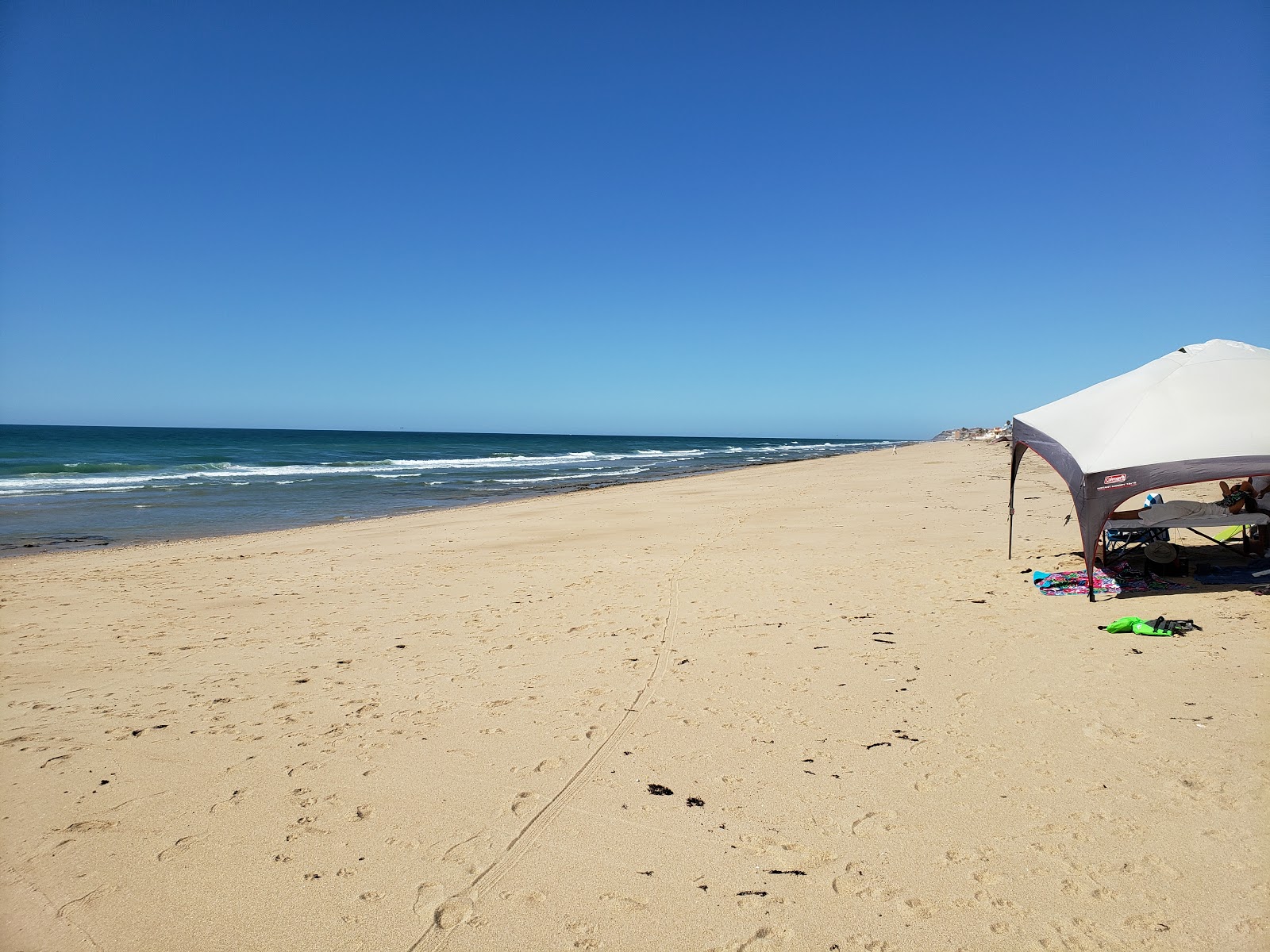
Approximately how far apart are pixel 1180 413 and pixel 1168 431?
31 cm

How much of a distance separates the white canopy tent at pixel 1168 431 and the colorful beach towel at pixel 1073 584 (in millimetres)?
358

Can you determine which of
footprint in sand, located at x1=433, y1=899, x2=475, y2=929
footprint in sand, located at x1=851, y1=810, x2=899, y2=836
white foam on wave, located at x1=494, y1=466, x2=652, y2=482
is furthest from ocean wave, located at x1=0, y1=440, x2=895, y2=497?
footprint in sand, located at x1=851, y1=810, x2=899, y2=836

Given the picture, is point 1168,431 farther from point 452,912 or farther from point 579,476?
point 579,476

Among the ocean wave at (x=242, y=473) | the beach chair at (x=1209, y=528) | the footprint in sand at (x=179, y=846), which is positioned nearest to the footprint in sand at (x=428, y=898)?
the footprint in sand at (x=179, y=846)

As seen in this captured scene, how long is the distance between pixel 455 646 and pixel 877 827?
4.17m

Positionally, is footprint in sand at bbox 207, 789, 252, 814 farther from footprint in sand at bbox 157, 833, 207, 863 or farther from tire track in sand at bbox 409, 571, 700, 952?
tire track in sand at bbox 409, 571, 700, 952

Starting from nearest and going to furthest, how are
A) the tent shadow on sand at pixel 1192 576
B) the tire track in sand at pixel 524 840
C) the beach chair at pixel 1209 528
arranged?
the tire track in sand at pixel 524 840 < the tent shadow on sand at pixel 1192 576 < the beach chair at pixel 1209 528

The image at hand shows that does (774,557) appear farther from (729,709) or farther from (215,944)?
(215,944)

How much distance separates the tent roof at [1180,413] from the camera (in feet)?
22.2

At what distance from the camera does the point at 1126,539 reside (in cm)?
817

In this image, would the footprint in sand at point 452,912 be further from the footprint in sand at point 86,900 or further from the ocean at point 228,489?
the ocean at point 228,489

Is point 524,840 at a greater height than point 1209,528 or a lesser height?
lesser

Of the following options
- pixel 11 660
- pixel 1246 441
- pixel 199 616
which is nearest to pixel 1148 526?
pixel 1246 441

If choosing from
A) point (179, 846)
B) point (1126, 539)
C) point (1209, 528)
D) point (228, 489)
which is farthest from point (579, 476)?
point (179, 846)
